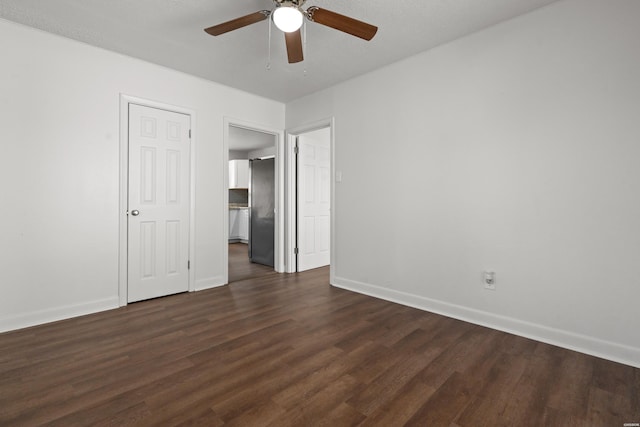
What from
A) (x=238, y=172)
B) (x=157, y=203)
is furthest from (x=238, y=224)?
(x=157, y=203)

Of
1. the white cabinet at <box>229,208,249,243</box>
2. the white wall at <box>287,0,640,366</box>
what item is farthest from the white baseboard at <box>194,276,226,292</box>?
the white cabinet at <box>229,208,249,243</box>

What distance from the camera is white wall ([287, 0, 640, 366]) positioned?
207cm

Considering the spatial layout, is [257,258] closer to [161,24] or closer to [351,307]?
[351,307]

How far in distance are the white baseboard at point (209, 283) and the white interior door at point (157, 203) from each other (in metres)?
0.14

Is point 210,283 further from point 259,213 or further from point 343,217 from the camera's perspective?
point 343,217

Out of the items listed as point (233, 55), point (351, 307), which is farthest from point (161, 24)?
point (351, 307)

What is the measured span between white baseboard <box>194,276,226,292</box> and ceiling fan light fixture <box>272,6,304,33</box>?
3.04 m

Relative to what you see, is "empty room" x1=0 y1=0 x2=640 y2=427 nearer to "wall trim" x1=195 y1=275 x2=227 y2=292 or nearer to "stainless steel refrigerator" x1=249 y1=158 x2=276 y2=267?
"wall trim" x1=195 y1=275 x2=227 y2=292

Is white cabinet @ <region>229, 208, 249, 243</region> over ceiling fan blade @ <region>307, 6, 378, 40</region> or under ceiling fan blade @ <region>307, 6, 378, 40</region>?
under

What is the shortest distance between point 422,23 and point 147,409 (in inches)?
131

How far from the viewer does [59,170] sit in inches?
109

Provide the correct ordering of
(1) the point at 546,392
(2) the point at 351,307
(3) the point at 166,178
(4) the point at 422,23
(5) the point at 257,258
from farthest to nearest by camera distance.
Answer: (5) the point at 257,258 → (3) the point at 166,178 → (2) the point at 351,307 → (4) the point at 422,23 → (1) the point at 546,392

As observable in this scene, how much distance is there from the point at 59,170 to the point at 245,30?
2155mm

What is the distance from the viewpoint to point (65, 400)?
162cm
